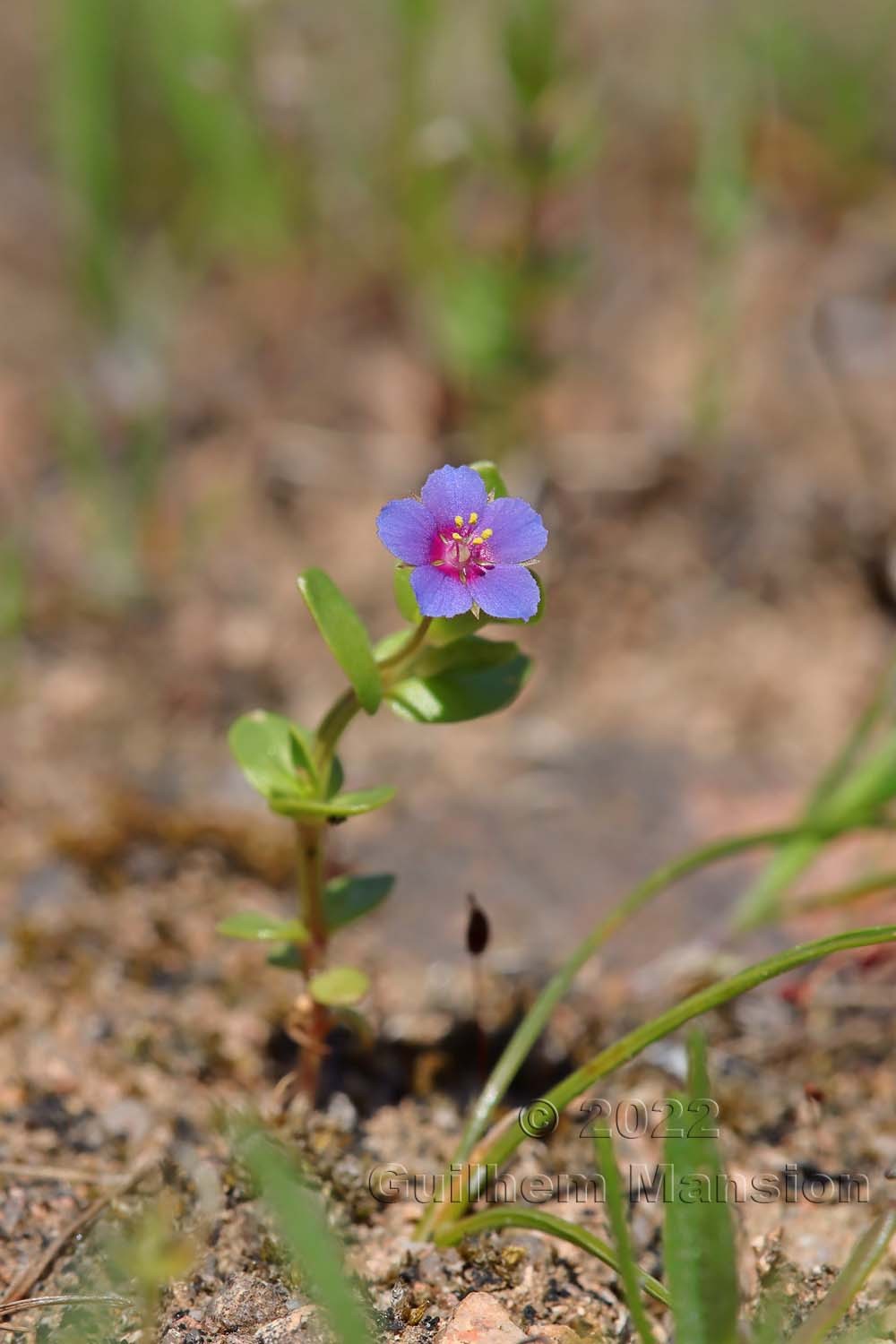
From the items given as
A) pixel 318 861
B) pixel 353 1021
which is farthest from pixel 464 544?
pixel 353 1021

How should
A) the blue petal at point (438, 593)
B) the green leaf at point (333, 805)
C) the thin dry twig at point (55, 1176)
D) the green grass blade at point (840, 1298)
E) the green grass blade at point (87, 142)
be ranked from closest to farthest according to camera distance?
the green grass blade at point (840, 1298), the blue petal at point (438, 593), the green leaf at point (333, 805), the thin dry twig at point (55, 1176), the green grass blade at point (87, 142)

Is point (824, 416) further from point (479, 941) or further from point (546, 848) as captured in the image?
point (479, 941)

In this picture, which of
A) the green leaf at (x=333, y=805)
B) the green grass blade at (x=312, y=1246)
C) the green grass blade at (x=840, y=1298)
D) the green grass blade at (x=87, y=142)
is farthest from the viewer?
the green grass blade at (x=87, y=142)

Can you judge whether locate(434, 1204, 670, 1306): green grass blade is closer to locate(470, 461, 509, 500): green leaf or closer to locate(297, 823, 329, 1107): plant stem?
locate(297, 823, 329, 1107): plant stem

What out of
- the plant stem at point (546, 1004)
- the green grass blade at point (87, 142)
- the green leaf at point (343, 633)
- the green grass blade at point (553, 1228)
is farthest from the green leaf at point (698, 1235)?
the green grass blade at point (87, 142)

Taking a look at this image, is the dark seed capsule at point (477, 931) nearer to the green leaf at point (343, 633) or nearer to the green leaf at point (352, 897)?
the green leaf at point (352, 897)

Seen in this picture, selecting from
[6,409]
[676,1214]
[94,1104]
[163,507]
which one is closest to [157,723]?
[163,507]
